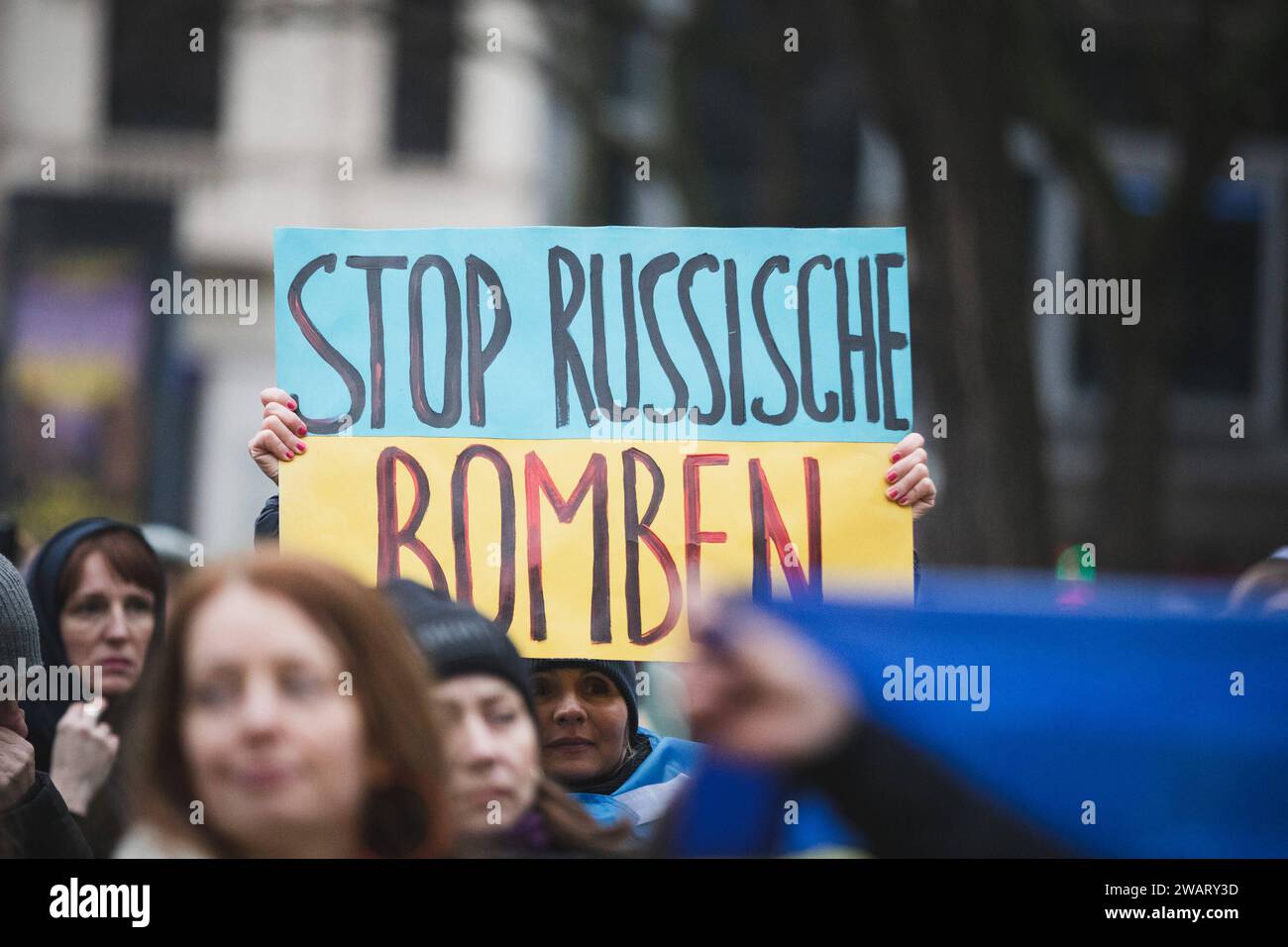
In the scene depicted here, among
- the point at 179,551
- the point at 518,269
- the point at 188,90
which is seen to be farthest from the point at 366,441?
the point at 188,90

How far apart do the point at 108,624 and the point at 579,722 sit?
1.20 metres

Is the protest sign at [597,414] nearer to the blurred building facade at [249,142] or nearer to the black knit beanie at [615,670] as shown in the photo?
the black knit beanie at [615,670]

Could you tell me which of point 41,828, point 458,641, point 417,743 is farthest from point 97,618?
point 417,743

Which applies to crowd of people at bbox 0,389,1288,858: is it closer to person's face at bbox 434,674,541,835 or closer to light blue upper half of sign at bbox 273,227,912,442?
person's face at bbox 434,674,541,835

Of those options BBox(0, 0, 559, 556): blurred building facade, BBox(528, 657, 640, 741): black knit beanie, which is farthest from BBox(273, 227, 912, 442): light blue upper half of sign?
BBox(0, 0, 559, 556): blurred building facade

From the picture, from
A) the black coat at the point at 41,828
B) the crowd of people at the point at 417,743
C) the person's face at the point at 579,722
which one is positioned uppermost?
the crowd of people at the point at 417,743

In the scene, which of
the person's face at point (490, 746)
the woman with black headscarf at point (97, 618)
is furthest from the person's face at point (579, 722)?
the woman with black headscarf at point (97, 618)

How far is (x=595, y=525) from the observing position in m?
2.87

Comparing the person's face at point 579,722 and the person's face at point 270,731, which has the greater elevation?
the person's face at point 270,731

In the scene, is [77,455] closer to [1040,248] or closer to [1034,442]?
[1034,442]

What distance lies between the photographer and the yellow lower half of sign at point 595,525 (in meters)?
2.81

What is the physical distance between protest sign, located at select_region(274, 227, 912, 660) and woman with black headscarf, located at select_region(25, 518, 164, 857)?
0.89 m

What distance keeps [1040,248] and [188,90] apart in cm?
→ 966

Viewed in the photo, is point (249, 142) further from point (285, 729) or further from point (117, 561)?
point (285, 729)
